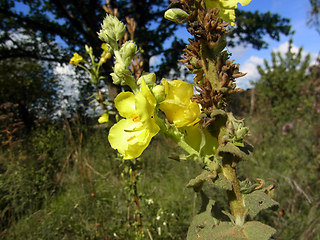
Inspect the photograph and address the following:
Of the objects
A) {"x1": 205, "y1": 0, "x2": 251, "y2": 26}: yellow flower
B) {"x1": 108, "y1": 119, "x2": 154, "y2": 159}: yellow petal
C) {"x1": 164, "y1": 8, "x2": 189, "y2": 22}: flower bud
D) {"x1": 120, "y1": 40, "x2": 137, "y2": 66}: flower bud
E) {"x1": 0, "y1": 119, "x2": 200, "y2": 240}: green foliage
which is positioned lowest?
{"x1": 0, "y1": 119, "x2": 200, "y2": 240}: green foliage

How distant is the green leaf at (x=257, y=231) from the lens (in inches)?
18.9

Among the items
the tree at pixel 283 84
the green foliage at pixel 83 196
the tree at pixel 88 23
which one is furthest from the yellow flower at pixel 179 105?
the tree at pixel 283 84

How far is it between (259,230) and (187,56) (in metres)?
0.44

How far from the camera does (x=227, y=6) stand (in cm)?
61

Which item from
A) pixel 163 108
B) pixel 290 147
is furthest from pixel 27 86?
pixel 163 108

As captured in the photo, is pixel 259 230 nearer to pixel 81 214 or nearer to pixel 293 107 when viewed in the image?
pixel 81 214

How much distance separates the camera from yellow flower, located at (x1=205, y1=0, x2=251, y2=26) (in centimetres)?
60

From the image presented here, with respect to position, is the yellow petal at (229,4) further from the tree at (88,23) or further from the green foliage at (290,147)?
the tree at (88,23)

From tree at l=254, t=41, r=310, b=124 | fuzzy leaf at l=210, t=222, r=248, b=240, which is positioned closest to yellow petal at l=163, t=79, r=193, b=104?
fuzzy leaf at l=210, t=222, r=248, b=240

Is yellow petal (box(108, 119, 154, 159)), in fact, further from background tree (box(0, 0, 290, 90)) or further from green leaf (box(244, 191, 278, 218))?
background tree (box(0, 0, 290, 90))

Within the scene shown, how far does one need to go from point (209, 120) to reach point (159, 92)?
0.46ft

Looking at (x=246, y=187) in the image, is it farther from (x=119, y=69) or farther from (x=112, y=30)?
(x=112, y=30)

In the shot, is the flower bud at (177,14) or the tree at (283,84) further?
the tree at (283,84)

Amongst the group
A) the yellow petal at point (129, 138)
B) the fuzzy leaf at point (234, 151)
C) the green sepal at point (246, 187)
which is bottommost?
the green sepal at point (246, 187)
